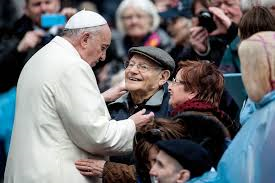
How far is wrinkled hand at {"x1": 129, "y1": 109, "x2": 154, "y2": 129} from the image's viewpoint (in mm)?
6517

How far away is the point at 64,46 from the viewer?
663cm

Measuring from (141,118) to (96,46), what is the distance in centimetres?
57

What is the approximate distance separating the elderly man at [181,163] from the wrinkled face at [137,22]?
490 cm

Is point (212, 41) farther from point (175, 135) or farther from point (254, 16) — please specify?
point (175, 135)

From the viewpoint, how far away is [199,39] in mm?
8695

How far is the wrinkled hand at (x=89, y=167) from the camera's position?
6539 mm

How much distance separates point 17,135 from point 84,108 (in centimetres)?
53

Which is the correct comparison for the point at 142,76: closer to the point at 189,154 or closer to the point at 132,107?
the point at 132,107

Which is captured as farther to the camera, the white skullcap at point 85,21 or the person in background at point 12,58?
the person in background at point 12,58

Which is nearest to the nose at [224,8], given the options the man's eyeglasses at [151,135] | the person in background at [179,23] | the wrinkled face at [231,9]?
the wrinkled face at [231,9]

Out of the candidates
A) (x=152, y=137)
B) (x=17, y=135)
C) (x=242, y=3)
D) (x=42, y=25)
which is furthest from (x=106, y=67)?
(x=152, y=137)

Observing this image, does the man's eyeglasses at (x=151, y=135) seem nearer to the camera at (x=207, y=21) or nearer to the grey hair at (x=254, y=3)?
the grey hair at (x=254, y=3)

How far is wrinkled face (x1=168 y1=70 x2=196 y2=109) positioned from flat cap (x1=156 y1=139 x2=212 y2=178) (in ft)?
3.37

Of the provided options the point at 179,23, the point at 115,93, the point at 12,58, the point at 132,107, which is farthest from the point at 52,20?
the point at 132,107
